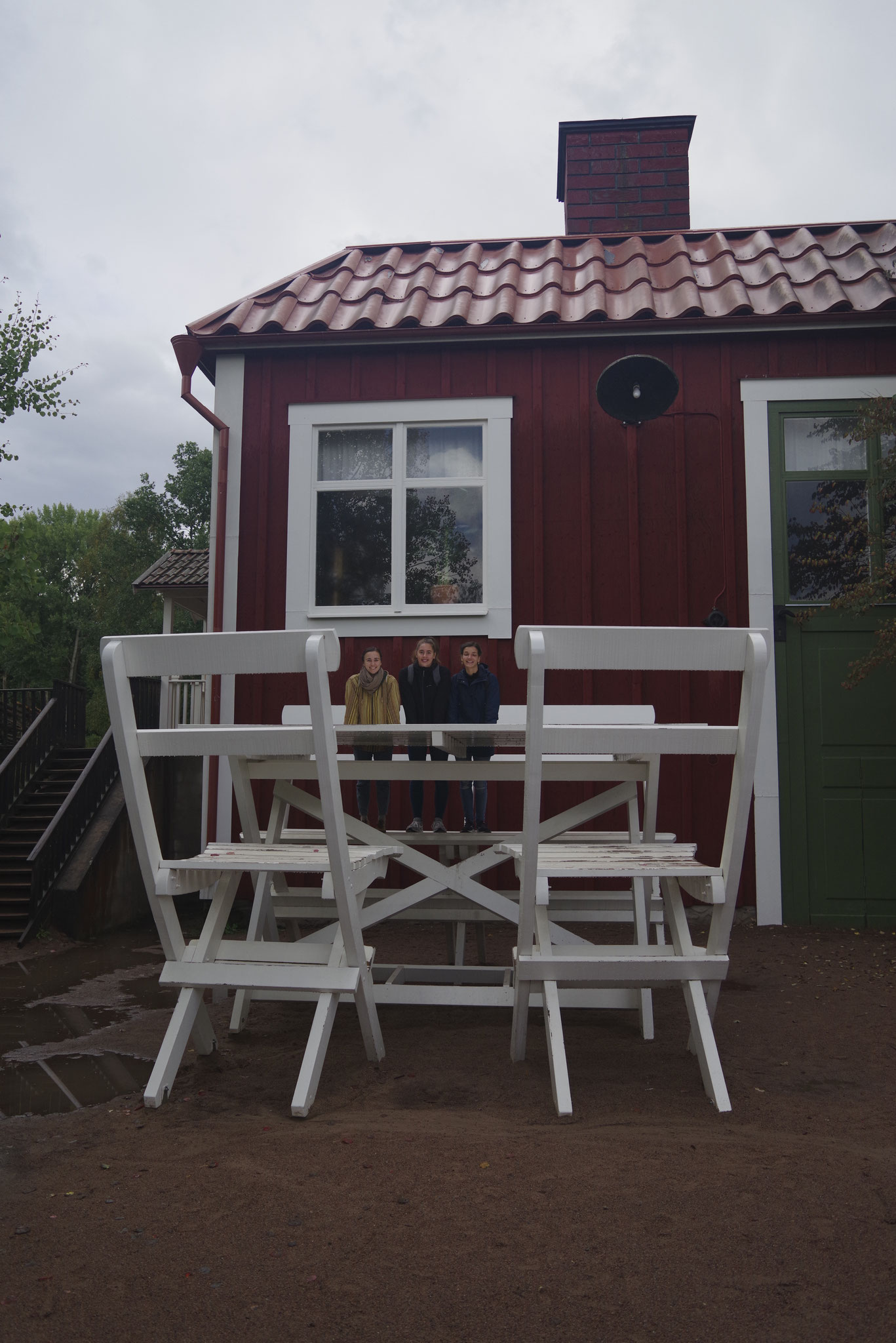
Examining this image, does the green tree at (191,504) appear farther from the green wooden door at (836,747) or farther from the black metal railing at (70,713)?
the green wooden door at (836,747)

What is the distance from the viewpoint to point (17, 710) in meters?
13.9

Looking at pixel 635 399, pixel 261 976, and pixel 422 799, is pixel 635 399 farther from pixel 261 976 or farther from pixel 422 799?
pixel 261 976

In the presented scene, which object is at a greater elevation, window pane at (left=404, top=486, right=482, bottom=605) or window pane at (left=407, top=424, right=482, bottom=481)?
window pane at (left=407, top=424, right=482, bottom=481)

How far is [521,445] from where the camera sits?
26.1 ft

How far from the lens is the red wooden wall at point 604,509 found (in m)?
7.63

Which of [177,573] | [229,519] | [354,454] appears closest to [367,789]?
[229,519]

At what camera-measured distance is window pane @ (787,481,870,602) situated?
7578 millimetres

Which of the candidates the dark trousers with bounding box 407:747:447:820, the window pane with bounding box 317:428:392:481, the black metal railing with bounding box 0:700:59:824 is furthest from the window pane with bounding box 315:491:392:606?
the black metal railing with bounding box 0:700:59:824

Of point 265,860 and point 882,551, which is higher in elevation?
point 882,551

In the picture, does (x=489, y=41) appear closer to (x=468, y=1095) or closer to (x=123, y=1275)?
(x=468, y=1095)

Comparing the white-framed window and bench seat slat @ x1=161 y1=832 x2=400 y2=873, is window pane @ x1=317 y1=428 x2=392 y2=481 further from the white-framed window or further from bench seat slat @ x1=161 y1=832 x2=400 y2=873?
bench seat slat @ x1=161 y1=832 x2=400 y2=873

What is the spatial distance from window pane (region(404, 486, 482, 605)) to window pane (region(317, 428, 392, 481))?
0.39 meters

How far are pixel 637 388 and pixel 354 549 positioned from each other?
255 centimetres

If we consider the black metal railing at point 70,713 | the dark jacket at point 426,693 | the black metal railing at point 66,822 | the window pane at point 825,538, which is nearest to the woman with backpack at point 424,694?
the dark jacket at point 426,693
